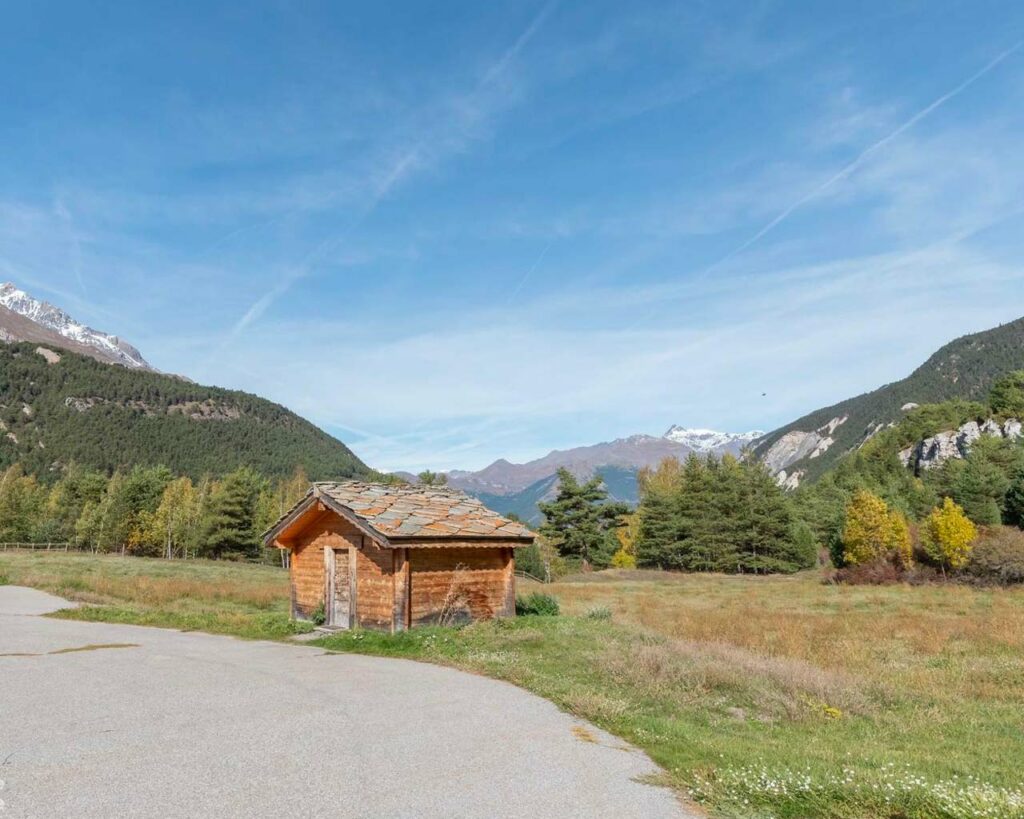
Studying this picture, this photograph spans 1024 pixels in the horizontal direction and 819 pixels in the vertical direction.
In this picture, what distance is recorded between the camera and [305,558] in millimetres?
20953

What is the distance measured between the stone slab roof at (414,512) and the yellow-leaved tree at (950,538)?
133 feet

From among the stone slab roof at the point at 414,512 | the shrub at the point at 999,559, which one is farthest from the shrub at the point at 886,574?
the stone slab roof at the point at 414,512

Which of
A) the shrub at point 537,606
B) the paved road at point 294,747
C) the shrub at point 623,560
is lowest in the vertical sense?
the shrub at point 623,560


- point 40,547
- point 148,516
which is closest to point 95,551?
point 40,547

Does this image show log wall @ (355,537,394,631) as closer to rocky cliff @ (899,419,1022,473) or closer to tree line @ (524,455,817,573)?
tree line @ (524,455,817,573)

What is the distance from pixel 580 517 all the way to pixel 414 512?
59.1 m

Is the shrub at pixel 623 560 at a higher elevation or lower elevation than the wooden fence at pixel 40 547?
lower

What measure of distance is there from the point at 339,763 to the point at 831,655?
1387 centimetres

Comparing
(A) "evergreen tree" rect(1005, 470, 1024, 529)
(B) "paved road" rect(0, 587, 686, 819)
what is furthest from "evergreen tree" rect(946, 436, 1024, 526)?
(B) "paved road" rect(0, 587, 686, 819)

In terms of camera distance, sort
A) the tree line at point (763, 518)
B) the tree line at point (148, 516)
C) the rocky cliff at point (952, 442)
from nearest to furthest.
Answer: the tree line at point (763, 518)
the tree line at point (148, 516)
the rocky cliff at point (952, 442)

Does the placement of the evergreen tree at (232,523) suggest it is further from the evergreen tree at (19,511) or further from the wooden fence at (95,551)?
the evergreen tree at (19,511)

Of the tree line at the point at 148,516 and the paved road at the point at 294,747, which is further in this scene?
the tree line at the point at 148,516

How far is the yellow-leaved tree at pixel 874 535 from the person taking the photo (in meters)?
51.6

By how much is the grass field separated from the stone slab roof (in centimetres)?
258
